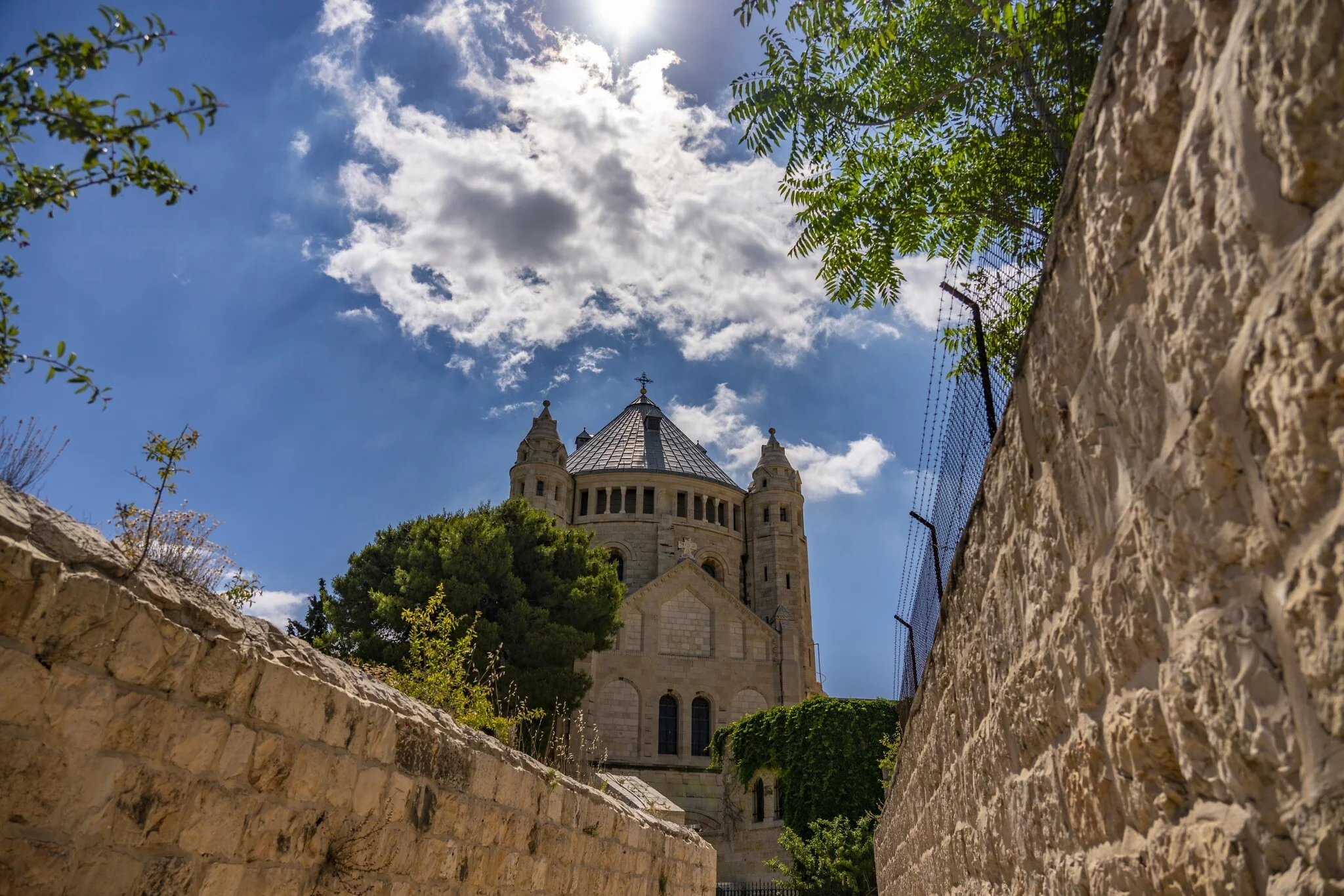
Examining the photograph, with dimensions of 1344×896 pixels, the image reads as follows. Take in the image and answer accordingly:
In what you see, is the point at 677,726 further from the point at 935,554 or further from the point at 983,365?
the point at 983,365

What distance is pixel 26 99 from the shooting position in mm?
2730

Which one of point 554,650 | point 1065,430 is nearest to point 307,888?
point 1065,430

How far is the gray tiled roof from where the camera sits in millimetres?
48031

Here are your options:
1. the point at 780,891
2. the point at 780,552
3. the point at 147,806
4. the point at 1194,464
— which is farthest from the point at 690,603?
the point at 1194,464

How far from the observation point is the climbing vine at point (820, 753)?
26.3 meters

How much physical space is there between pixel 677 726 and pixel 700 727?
95 centimetres

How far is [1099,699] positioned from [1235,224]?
4.07 ft

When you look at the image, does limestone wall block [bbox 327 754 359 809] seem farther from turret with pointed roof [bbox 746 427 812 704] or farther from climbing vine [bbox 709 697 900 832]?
turret with pointed roof [bbox 746 427 812 704]

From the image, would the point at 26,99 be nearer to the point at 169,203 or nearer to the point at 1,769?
the point at 169,203

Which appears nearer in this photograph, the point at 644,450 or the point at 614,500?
the point at 614,500

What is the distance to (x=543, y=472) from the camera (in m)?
43.8

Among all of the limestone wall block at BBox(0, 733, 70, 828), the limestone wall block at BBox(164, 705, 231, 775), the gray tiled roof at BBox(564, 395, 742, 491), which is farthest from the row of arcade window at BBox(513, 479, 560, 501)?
the limestone wall block at BBox(0, 733, 70, 828)

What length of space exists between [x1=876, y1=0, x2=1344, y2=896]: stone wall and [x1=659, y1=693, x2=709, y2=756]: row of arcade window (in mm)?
34683

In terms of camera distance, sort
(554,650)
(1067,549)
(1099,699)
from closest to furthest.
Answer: (1099,699), (1067,549), (554,650)
